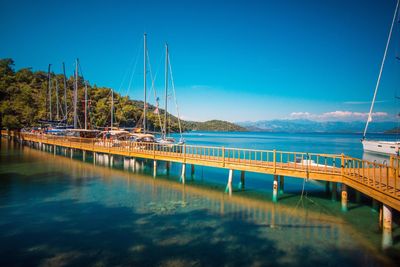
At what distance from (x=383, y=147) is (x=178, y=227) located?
51.9m

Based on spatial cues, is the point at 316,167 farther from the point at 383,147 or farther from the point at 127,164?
the point at 383,147

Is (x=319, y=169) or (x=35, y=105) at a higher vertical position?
(x=35, y=105)

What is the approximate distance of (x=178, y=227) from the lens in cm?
1140

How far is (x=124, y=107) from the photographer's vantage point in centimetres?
8019

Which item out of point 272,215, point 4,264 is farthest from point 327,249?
point 4,264

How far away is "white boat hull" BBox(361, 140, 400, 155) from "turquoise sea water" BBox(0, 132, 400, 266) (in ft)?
115

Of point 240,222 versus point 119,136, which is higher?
point 119,136

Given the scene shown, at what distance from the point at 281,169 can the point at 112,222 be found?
10.7m

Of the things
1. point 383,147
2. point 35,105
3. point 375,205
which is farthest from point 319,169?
point 35,105

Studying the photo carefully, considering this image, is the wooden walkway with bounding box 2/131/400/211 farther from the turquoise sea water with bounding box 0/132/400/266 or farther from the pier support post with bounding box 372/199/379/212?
the turquoise sea water with bounding box 0/132/400/266

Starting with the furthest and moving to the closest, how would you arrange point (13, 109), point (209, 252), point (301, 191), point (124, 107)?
point (124, 107)
point (13, 109)
point (301, 191)
point (209, 252)

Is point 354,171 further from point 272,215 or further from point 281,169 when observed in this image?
point 272,215

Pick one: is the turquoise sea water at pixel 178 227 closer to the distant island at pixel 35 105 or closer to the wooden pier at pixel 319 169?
the wooden pier at pixel 319 169

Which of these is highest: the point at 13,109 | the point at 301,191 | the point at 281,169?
the point at 13,109
